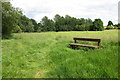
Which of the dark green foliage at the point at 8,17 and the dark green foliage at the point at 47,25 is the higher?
the dark green foliage at the point at 47,25

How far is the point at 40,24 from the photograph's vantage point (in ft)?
251

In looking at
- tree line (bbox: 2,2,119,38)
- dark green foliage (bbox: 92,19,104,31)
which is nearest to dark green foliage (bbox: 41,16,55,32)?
tree line (bbox: 2,2,119,38)

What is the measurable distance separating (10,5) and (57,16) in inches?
2616

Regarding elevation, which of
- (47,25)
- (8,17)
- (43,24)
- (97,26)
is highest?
(43,24)

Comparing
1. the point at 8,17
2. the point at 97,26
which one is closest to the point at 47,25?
the point at 97,26

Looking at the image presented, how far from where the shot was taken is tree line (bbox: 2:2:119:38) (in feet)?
52.1

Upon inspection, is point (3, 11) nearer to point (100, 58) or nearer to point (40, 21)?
point (100, 58)

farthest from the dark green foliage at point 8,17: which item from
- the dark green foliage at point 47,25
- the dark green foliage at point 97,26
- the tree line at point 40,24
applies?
the dark green foliage at point 47,25

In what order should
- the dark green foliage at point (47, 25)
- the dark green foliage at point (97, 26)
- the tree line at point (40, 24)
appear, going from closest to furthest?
the tree line at point (40, 24) < the dark green foliage at point (97, 26) < the dark green foliage at point (47, 25)

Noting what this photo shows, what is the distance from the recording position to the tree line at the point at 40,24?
15.9 m

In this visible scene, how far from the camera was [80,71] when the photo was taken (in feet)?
12.5

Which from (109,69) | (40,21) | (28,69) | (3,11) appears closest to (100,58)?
(109,69)

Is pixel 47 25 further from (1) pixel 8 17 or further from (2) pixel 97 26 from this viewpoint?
(1) pixel 8 17

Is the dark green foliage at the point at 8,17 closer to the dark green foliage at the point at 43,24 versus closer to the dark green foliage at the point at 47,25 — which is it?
the dark green foliage at the point at 43,24
